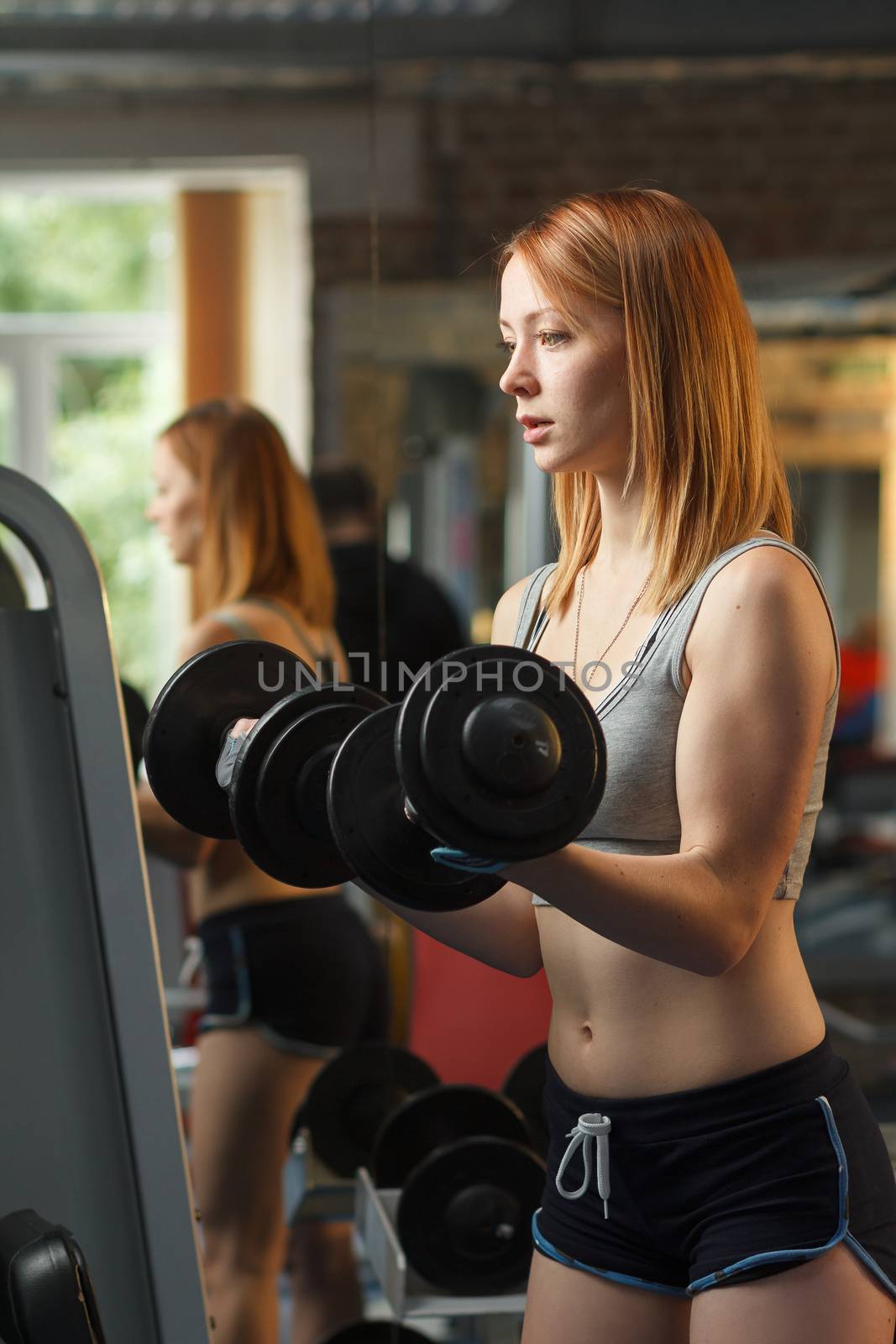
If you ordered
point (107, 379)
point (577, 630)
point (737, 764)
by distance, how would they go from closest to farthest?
point (737, 764), point (577, 630), point (107, 379)

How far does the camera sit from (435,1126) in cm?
199

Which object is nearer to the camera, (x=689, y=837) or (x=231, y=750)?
(x=689, y=837)

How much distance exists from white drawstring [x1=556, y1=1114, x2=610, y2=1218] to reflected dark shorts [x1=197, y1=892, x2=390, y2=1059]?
3.22 ft

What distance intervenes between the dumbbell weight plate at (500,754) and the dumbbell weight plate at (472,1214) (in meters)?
1.09

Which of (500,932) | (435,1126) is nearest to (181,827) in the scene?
(435,1126)

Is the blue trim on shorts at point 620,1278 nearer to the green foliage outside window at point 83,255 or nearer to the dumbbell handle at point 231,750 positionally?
the dumbbell handle at point 231,750

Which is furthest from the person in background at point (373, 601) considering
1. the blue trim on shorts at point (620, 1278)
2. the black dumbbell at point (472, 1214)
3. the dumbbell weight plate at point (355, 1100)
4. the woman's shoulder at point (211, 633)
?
the blue trim on shorts at point (620, 1278)

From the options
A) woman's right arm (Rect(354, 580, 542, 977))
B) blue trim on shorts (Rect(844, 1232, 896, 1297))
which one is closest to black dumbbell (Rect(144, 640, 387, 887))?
woman's right arm (Rect(354, 580, 542, 977))

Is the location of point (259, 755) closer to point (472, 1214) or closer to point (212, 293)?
point (472, 1214)

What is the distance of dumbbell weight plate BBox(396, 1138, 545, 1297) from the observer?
5.88 feet

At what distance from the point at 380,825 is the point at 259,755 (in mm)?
207

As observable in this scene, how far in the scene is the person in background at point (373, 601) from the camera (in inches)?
83.6

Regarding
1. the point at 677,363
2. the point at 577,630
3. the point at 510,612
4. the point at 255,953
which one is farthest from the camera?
the point at 255,953

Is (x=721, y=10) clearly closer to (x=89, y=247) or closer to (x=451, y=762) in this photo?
(x=89, y=247)
